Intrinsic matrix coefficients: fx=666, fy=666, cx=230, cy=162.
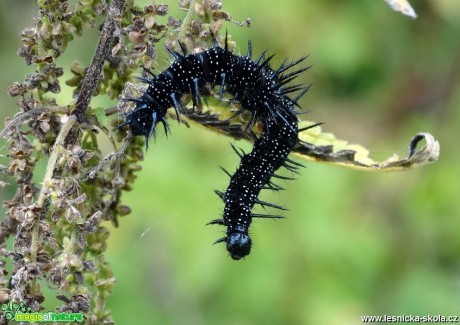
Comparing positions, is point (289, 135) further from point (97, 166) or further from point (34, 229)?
point (34, 229)

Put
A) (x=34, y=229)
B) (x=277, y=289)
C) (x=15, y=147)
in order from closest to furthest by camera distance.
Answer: (x=34, y=229) < (x=15, y=147) < (x=277, y=289)

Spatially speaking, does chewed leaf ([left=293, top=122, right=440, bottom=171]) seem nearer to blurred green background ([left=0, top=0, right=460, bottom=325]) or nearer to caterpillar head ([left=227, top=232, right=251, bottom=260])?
caterpillar head ([left=227, top=232, right=251, bottom=260])

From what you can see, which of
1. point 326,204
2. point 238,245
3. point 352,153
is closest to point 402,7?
point 352,153

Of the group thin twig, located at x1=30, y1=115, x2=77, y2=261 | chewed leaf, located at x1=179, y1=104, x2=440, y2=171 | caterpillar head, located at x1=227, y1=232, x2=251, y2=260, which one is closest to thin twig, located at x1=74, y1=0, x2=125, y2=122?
thin twig, located at x1=30, y1=115, x2=77, y2=261

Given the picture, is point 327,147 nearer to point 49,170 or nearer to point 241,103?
point 241,103

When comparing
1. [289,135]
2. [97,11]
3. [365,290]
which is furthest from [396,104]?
[97,11]

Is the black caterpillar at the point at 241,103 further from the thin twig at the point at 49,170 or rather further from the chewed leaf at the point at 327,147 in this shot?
the thin twig at the point at 49,170

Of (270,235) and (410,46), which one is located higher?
(410,46)

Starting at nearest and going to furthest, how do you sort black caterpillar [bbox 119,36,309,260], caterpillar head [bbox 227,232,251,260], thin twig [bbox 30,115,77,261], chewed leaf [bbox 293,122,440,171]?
thin twig [bbox 30,115,77,261] → black caterpillar [bbox 119,36,309,260] → chewed leaf [bbox 293,122,440,171] → caterpillar head [bbox 227,232,251,260]
